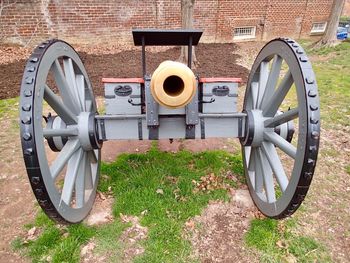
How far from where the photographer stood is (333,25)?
9.23 m

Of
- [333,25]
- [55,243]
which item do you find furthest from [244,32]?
[55,243]

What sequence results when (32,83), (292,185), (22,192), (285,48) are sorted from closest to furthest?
1. (32,83)
2. (292,185)
3. (285,48)
4. (22,192)

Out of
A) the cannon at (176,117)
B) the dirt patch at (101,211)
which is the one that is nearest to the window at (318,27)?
the cannon at (176,117)

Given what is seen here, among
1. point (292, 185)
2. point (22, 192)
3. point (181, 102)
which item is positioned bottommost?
point (22, 192)

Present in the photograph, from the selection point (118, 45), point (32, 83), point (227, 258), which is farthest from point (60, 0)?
point (227, 258)

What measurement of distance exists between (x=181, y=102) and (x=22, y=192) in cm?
217

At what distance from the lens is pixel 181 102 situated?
6.30 ft

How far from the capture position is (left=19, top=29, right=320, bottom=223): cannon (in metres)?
1.93

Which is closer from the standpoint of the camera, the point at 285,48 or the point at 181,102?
the point at 181,102

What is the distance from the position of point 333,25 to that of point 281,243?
8798 mm

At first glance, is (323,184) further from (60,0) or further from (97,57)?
(60,0)

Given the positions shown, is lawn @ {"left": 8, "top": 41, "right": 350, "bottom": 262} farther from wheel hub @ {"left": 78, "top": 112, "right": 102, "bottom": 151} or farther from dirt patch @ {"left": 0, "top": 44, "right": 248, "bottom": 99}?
dirt patch @ {"left": 0, "top": 44, "right": 248, "bottom": 99}

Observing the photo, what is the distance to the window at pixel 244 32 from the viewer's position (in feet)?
37.8

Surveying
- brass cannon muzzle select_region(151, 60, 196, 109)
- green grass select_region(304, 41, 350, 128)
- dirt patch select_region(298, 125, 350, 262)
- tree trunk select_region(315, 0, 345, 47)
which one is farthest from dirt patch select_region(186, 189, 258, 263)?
tree trunk select_region(315, 0, 345, 47)
